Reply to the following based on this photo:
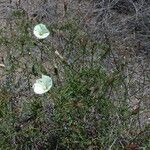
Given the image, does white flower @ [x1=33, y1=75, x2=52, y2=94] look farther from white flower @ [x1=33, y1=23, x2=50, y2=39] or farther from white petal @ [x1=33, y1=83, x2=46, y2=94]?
white flower @ [x1=33, y1=23, x2=50, y2=39]

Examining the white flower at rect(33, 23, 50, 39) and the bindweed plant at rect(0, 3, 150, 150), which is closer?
the bindweed plant at rect(0, 3, 150, 150)

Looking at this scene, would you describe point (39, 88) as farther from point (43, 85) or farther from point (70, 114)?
point (70, 114)

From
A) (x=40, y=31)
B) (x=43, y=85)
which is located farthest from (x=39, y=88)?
(x=40, y=31)

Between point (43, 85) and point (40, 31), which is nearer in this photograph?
point (43, 85)

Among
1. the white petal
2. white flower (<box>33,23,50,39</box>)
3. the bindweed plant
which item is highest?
white flower (<box>33,23,50,39</box>)

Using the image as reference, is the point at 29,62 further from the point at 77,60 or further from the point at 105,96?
the point at 105,96

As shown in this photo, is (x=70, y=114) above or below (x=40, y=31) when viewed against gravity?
below

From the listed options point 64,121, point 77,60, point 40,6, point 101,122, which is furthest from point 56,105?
point 40,6

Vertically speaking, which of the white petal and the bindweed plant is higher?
the white petal

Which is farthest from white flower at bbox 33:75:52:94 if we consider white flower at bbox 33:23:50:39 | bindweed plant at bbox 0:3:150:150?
white flower at bbox 33:23:50:39

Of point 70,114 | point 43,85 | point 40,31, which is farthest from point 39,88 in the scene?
point 40,31

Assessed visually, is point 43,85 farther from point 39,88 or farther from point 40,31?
point 40,31
